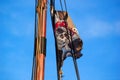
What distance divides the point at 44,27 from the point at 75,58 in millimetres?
1840

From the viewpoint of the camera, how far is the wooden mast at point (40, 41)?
773 cm

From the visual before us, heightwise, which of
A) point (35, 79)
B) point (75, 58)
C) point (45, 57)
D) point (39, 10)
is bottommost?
point (35, 79)

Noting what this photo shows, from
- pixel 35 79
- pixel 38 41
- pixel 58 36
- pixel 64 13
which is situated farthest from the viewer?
pixel 64 13

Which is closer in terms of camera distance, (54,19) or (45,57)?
(45,57)

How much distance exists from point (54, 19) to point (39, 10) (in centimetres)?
127

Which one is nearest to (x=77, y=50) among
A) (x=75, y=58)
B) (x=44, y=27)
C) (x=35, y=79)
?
(x=75, y=58)

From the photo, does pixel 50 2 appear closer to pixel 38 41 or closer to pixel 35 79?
pixel 38 41

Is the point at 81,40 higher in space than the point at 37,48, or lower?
higher

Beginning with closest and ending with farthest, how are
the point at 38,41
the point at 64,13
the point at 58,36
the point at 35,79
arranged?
the point at 35,79 < the point at 38,41 < the point at 58,36 < the point at 64,13

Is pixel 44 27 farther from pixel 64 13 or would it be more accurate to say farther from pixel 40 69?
pixel 64 13

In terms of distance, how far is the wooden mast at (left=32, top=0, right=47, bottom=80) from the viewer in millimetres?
7727

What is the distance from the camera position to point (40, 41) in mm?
8148

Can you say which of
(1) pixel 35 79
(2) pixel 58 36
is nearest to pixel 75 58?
(2) pixel 58 36

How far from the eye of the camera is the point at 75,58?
9570mm
